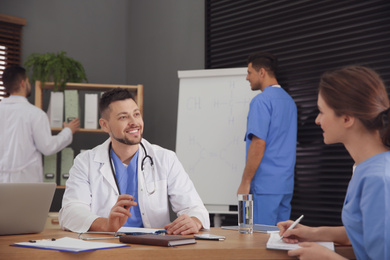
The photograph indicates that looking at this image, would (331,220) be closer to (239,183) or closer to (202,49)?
(239,183)

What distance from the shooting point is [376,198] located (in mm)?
1264

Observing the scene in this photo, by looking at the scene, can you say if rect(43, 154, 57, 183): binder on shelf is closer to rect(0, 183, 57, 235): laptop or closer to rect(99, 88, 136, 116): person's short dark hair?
rect(99, 88, 136, 116): person's short dark hair

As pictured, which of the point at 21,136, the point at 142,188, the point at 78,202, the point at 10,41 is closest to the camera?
the point at 78,202

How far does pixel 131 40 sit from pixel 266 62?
6.80ft

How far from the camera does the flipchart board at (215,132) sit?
3.45 metres

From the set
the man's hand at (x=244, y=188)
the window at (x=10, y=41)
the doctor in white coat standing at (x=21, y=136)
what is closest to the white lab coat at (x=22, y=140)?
the doctor in white coat standing at (x=21, y=136)

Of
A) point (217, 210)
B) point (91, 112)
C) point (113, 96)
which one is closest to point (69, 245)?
point (113, 96)

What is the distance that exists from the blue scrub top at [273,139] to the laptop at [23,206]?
1.64m

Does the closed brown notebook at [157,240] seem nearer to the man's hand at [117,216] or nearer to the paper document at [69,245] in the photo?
the paper document at [69,245]

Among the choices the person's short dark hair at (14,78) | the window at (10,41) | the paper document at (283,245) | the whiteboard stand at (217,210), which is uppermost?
the window at (10,41)

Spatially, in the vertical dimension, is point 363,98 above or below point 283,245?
above

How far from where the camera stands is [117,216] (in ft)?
5.56

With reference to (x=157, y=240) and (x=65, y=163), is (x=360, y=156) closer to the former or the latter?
(x=157, y=240)

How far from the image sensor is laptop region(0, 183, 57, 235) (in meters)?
1.65
